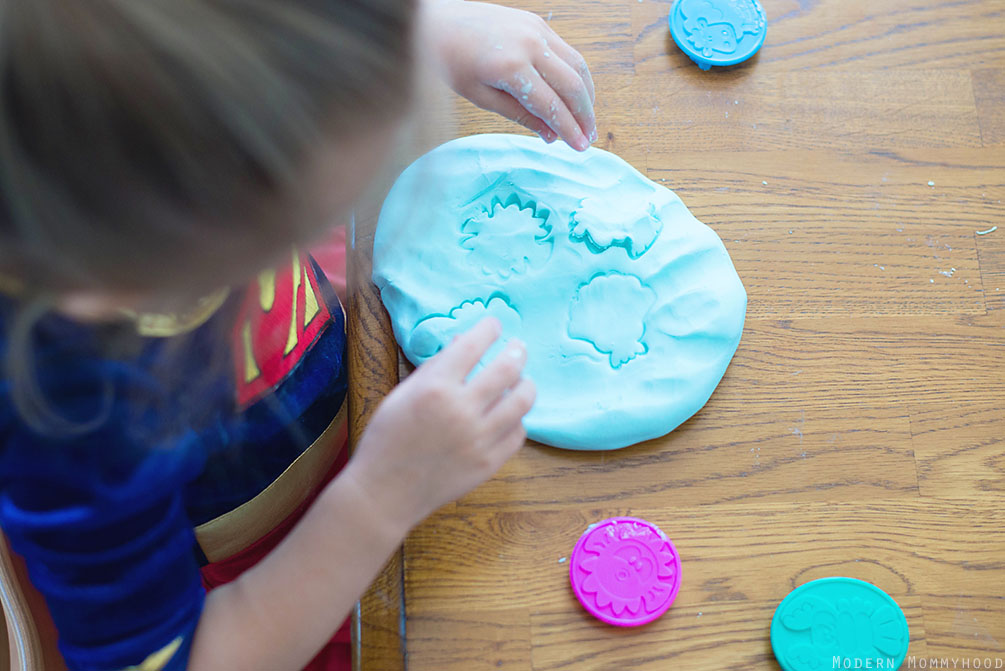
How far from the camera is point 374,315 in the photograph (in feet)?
2.07

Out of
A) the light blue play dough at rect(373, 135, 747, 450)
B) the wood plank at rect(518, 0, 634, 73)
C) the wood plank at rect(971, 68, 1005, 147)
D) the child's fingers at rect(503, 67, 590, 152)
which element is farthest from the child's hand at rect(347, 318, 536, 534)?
the wood plank at rect(971, 68, 1005, 147)

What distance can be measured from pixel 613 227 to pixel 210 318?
0.34 meters

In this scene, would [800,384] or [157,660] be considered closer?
[157,660]

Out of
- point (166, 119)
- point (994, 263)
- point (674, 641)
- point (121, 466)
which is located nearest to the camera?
point (166, 119)

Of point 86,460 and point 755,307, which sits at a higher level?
point 86,460

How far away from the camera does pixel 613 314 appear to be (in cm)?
63

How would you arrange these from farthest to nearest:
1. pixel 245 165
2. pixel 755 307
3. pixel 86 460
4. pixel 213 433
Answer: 1. pixel 755 307
2. pixel 213 433
3. pixel 86 460
4. pixel 245 165

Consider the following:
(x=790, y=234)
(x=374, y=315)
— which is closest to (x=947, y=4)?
(x=790, y=234)

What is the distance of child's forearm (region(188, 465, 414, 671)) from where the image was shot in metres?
0.49

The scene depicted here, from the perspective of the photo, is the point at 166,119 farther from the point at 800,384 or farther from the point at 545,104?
the point at 800,384

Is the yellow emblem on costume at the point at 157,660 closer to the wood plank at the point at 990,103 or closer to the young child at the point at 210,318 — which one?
the young child at the point at 210,318

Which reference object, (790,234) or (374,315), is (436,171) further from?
(790,234)

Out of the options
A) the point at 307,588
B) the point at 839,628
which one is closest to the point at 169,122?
the point at 307,588

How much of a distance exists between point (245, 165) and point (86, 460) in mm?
219
